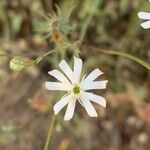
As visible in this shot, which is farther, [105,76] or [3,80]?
[3,80]

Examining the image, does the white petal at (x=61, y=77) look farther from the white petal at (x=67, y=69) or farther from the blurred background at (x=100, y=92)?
the blurred background at (x=100, y=92)

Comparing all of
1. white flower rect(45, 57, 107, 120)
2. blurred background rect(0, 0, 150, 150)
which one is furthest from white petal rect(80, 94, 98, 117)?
blurred background rect(0, 0, 150, 150)

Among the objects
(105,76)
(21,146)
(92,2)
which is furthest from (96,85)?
(21,146)

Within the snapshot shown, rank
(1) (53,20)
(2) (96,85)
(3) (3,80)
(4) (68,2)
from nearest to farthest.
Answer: (2) (96,85) → (1) (53,20) → (4) (68,2) → (3) (3,80)

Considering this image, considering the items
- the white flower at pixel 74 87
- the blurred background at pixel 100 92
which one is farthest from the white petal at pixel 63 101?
the blurred background at pixel 100 92

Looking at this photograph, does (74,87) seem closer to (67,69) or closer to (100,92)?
(67,69)

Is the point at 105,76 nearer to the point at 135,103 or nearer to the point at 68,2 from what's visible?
the point at 135,103

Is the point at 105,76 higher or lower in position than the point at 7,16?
lower
